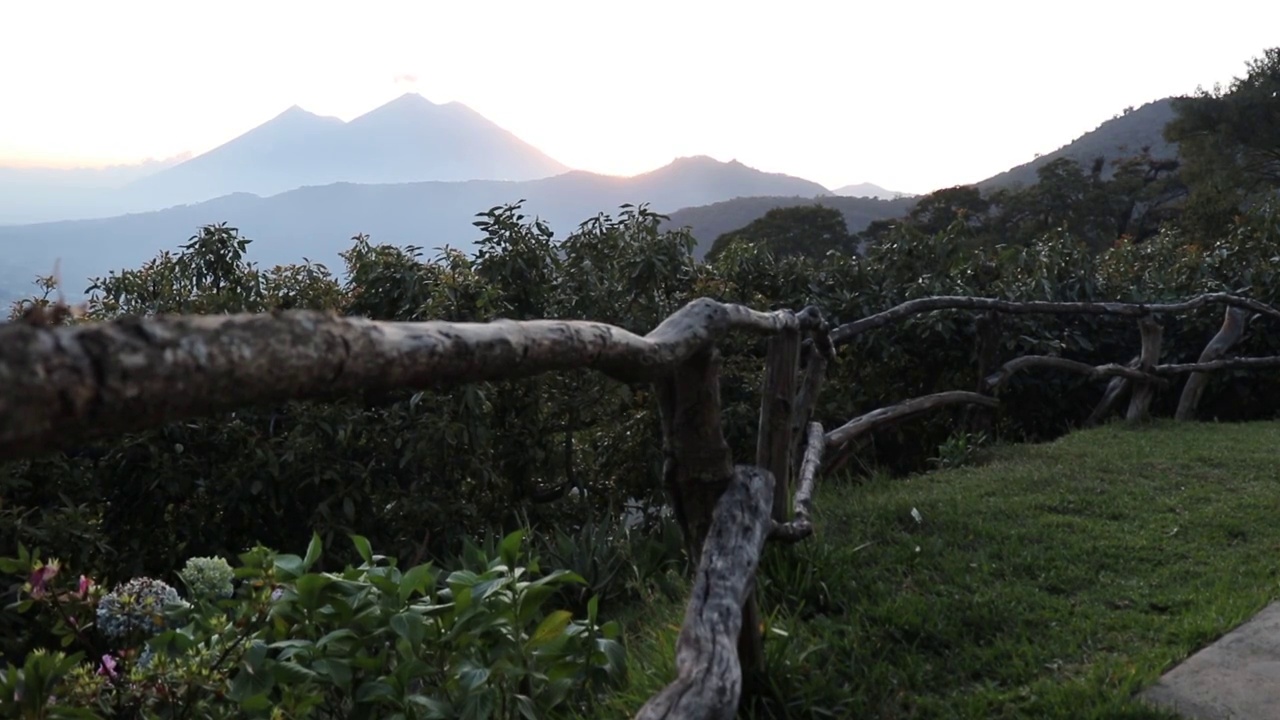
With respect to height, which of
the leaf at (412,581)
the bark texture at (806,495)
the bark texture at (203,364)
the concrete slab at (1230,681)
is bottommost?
the concrete slab at (1230,681)

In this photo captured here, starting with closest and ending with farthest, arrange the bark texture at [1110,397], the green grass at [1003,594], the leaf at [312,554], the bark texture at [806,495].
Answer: the leaf at [312,554] → the green grass at [1003,594] → the bark texture at [806,495] → the bark texture at [1110,397]

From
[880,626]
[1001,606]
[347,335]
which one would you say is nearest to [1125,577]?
[1001,606]

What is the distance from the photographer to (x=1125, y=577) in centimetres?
391

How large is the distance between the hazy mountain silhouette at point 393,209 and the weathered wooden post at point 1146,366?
108 meters

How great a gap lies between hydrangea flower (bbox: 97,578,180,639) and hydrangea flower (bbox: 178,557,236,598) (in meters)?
0.14

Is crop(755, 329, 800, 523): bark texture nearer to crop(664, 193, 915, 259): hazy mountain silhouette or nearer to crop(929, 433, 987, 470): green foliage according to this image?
crop(929, 433, 987, 470): green foliage

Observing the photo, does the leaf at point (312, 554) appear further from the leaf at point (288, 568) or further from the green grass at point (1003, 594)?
the green grass at point (1003, 594)

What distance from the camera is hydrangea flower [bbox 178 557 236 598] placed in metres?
2.66

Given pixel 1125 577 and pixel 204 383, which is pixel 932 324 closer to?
pixel 1125 577

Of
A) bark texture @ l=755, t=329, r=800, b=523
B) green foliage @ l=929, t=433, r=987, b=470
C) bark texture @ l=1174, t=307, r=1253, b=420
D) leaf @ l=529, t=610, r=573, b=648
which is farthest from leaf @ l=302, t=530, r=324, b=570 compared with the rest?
bark texture @ l=1174, t=307, r=1253, b=420

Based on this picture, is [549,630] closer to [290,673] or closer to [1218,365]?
[290,673]

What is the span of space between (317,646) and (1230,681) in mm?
2507

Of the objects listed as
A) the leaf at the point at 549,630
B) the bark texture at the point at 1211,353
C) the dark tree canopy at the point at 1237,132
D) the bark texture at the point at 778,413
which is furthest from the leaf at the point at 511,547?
the dark tree canopy at the point at 1237,132

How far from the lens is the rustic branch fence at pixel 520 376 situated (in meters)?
0.94
